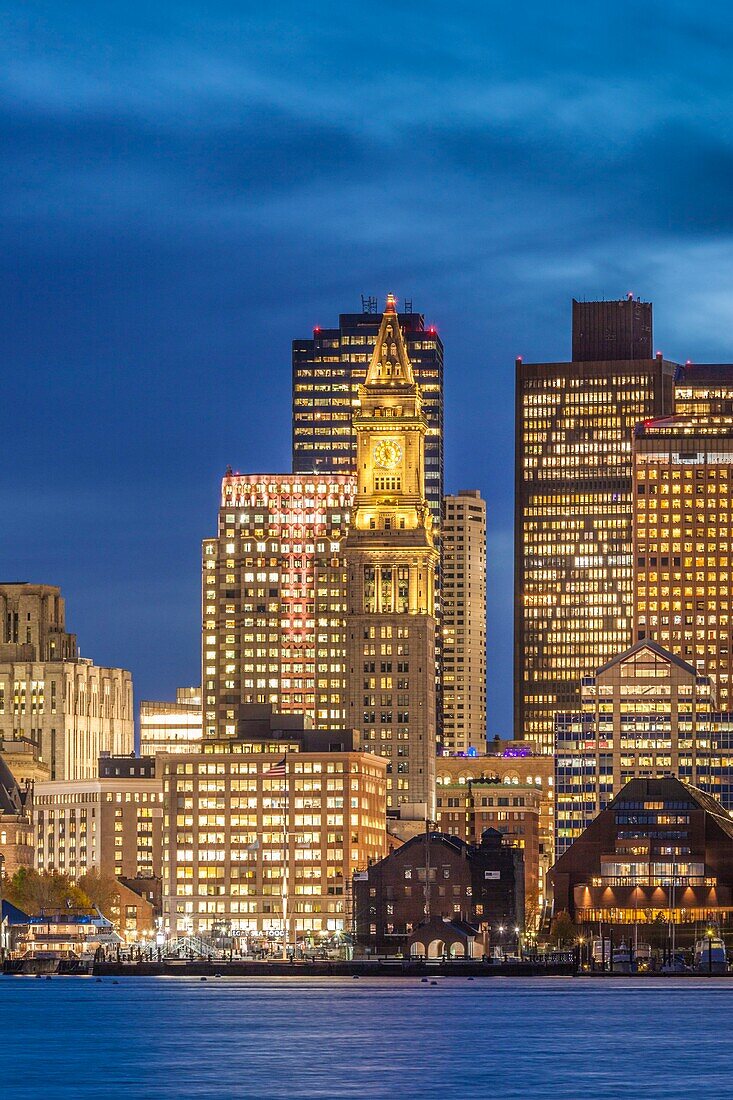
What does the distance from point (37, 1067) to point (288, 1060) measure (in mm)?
16321

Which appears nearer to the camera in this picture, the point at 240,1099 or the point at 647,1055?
the point at 240,1099

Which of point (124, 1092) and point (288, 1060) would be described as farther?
point (288, 1060)

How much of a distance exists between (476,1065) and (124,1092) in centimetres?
2644

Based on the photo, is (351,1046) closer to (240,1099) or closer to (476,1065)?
(476,1065)

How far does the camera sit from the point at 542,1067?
180750 millimetres

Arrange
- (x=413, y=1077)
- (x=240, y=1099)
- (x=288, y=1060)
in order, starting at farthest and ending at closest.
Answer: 1. (x=288, y=1060)
2. (x=413, y=1077)
3. (x=240, y=1099)

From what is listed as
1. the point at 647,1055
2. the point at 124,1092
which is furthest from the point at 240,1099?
the point at 647,1055

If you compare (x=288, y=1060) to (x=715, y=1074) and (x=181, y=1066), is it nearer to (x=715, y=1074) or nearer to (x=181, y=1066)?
(x=181, y=1066)

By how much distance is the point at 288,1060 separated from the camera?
604 feet

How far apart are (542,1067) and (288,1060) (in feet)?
54.6

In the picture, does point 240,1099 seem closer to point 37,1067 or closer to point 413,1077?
point 413,1077

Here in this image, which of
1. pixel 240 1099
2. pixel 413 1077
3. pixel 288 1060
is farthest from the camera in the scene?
pixel 288 1060

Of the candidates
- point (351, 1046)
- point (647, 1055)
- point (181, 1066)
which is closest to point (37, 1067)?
point (181, 1066)

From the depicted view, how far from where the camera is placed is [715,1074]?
174375 mm
